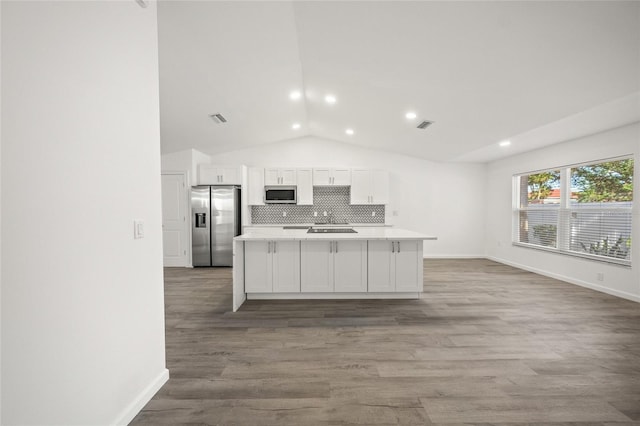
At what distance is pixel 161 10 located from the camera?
235 cm

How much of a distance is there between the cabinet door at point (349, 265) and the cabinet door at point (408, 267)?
433 mm

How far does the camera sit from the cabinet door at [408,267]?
149 inches

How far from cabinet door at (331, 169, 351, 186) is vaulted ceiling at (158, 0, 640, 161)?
1605 millimetres

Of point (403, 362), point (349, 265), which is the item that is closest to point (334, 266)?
point (349, 265)

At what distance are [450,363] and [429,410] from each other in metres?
0.61

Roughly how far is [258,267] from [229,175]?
10.1 feet

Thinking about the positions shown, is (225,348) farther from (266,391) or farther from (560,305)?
(560,305)

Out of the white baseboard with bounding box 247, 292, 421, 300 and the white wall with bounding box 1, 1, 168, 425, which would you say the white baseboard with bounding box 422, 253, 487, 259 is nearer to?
the white baseboard with bounding box 247, 292, 421, 300

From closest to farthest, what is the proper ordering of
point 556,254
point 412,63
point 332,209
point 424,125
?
point 412,63, point 424,125, point 556,254, point 332,209

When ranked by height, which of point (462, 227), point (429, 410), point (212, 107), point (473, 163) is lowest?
point (429, 410)

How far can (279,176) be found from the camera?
20.6ft

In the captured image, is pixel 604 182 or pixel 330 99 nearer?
pixel 604 182

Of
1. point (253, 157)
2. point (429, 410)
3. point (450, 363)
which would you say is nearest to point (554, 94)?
point (450, 363)

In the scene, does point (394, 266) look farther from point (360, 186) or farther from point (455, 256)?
point (455, 256)
